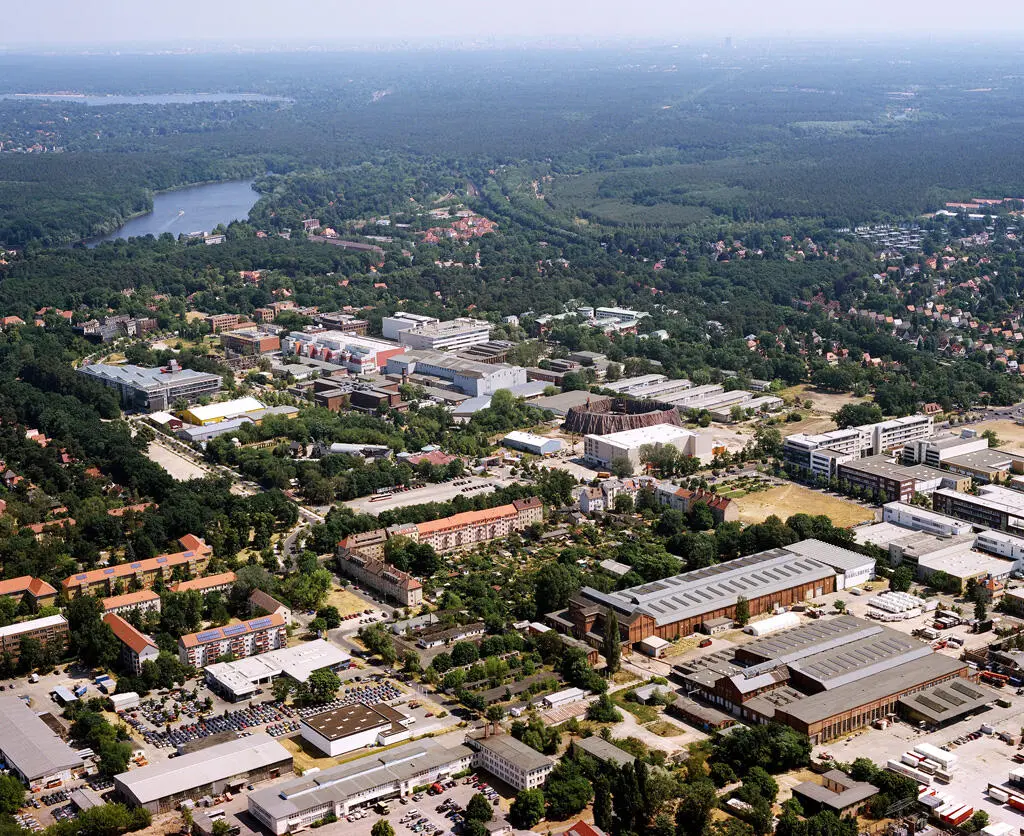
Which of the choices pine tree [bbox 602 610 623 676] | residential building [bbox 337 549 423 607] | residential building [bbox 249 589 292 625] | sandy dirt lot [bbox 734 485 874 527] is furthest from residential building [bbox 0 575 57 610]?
sandy dirt lot [bbox 734 485 874 527]

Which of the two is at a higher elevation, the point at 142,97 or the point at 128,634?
the point at 142,97

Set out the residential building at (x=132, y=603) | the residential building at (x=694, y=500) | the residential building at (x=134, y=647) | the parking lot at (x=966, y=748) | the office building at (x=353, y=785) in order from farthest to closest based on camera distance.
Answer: the residential building at (x=694, y=500) → the residential building at (x=132, y=603) → the residential building at (x=134, y=647) → the parking lot at (x=966, y=748) → the office building at (x=353, y=785)

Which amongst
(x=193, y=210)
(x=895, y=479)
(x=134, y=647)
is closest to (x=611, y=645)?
(x=134, y=647)

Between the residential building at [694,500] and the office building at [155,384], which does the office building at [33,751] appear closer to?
the residential building at [694,500]

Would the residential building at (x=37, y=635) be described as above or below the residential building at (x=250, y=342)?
above

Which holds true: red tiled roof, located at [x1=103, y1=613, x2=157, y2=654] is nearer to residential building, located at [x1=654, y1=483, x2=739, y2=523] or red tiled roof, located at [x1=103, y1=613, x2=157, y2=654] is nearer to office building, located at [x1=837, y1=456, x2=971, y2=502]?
residential building, located at [x1=654, y1=483, x2=739, y2=523]

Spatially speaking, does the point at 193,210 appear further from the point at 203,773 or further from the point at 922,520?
the point at 203,773

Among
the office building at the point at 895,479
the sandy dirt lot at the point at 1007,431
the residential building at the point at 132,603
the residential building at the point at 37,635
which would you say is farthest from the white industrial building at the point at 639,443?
the residential building at the point at 37,635
